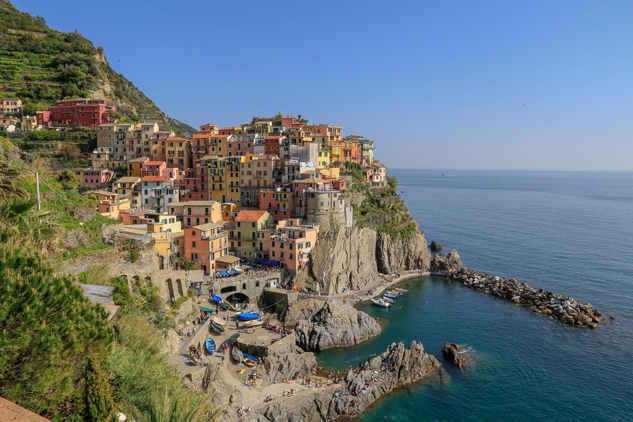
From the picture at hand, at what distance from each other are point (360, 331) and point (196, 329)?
54.8 feet

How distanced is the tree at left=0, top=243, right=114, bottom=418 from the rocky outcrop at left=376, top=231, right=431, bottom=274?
51.8m

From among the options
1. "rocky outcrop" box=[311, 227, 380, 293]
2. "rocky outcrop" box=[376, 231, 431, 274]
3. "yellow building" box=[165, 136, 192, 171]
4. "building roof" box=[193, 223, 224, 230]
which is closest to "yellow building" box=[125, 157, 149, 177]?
"yellow building" box=[165, 136, 192, 171]

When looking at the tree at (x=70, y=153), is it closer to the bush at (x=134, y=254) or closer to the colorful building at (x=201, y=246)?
the colorful building at (x=201, y=246)

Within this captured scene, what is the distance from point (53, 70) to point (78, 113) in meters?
20.4

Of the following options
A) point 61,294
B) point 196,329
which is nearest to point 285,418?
point 196,329

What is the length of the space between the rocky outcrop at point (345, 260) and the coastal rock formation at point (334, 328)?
724cm

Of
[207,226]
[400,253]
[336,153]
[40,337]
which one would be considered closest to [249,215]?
[207,226]

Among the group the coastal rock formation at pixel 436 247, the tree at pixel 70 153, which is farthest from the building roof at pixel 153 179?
the coastal rock formation at pixel 436 247

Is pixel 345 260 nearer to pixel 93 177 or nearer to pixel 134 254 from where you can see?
pixel 134 254

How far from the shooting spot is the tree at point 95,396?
9266 millimetres

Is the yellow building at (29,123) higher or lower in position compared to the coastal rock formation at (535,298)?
higher

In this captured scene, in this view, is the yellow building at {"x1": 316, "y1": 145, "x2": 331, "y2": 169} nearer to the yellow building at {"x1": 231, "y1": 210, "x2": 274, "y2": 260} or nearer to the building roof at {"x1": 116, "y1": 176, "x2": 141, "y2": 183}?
the yellow building at {"x1": 231, "y1": 210, "x2": 274, "y2": 260}

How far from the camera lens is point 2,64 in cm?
7831

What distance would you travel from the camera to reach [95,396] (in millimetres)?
9359
